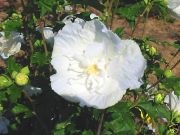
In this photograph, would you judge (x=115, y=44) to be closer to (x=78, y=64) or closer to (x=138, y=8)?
(x=78, y=64)

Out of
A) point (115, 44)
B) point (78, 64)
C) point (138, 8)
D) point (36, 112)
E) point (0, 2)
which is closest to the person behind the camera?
point (115, 44)

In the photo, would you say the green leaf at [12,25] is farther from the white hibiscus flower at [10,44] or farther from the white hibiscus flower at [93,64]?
the white hibiscus flower at [93,64]

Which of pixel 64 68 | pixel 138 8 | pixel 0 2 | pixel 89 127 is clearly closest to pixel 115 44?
pixel 64 68

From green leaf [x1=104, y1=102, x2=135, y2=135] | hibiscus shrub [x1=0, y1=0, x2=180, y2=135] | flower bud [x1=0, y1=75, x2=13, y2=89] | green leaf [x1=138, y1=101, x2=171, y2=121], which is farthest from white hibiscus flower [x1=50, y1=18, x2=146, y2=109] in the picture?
green leaf [x1=138, y1=101, x2=171, y2=121]

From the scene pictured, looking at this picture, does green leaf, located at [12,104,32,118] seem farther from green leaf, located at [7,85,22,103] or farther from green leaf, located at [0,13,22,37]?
green leaf, located at [0,13,22,37]

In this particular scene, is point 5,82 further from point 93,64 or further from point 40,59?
point 93,64

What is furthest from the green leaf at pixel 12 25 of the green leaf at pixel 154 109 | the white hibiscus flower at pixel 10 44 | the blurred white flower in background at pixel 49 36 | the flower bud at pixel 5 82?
the green leaf at pixel 154 109

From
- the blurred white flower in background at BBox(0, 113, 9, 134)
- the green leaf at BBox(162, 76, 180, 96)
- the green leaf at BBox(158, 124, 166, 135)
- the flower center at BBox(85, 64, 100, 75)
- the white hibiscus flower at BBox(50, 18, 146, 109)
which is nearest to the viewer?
the white hibiscus flower at BBox(50, 18, 146, 109)
